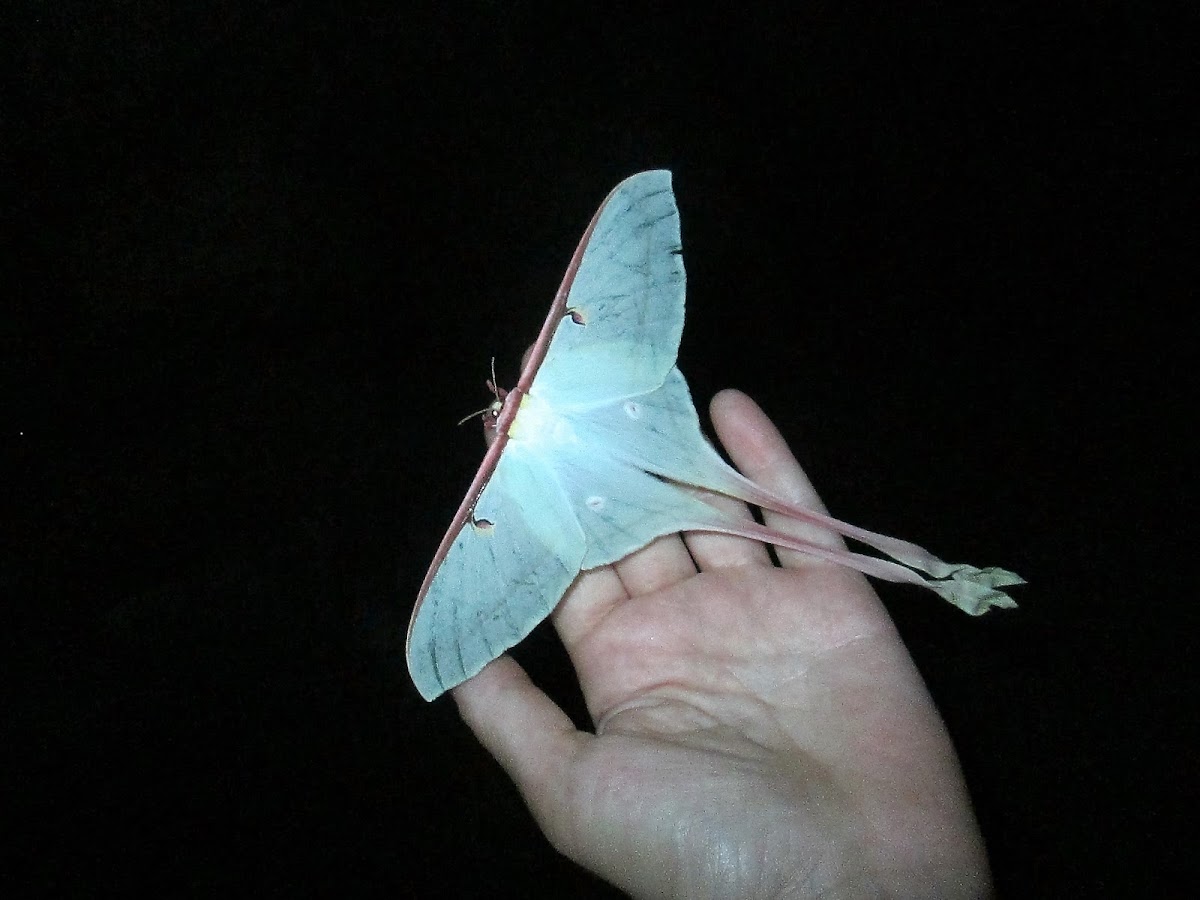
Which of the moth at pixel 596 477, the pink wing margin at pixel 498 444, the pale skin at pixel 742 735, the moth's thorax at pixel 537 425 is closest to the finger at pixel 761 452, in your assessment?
the pale skin at pixel 742 735

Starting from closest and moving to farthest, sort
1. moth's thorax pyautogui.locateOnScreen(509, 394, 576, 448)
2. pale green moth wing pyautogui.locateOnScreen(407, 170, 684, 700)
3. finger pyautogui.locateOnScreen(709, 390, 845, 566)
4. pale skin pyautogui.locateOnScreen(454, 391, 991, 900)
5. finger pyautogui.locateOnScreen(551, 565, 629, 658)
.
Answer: pale skin pyautogui.locateOnScreen(454, 391, 991, 900) → pale green moth wing pyautogui.locateOnScreen(407, 170, 684, 700) → moth's thorax pyautogui.locateOnScreen(509, 394, 576, 448) → finger pyautogui.locateOnScreen(551, 565, 629, 658) → finger pyautogui.locateOnScreen(709, 390, 845, 566)

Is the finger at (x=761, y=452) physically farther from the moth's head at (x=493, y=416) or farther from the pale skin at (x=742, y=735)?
the moth's head at (x=493, y=416)

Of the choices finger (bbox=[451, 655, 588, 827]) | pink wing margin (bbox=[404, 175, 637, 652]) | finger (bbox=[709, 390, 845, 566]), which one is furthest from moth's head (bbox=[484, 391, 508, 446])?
finger (bbox=[709, 390, 845, 566])

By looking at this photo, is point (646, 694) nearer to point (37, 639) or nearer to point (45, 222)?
point (37, 639)

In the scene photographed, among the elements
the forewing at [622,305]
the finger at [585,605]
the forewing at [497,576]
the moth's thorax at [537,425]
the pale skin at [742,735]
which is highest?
the forewing at [622,305]

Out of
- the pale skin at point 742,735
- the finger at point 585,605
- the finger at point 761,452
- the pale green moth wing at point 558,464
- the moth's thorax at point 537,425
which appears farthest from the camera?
the finger at point 761,452

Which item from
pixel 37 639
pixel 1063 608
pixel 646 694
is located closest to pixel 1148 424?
pixel 1063 608

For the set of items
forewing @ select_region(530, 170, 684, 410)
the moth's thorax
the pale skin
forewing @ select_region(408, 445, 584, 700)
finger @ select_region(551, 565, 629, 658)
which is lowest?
the pale skin

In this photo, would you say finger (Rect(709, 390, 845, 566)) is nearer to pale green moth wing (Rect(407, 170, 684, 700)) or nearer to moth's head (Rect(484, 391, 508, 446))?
pale green moth wing (Rect(407, 170, 684, 700))
